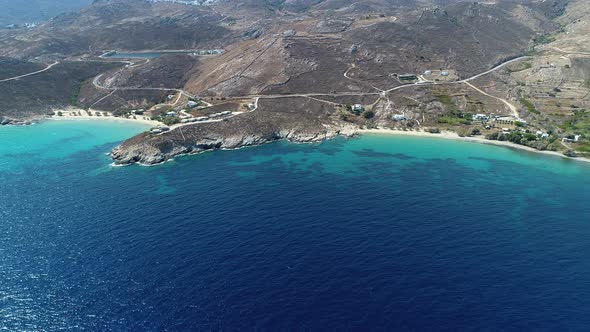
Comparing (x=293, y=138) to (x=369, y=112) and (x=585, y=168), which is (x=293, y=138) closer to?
(x=369, y=112)

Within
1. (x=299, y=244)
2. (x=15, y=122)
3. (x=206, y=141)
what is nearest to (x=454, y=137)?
(x=206, y=141)

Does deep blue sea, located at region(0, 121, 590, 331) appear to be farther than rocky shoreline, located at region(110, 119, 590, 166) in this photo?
No

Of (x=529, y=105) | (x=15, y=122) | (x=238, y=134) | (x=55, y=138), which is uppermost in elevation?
(x=529, y=105)

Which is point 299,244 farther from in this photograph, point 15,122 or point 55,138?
point 15,122

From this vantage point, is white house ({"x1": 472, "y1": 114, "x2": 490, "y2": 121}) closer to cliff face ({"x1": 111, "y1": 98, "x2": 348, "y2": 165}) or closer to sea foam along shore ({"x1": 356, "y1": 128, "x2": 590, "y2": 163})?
sea foam along shore ({"x1": 356, "y1": 128, "x2": 590, "y2": 163})

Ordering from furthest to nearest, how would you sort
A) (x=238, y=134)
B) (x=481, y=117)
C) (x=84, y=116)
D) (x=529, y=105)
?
1. (x=84, y=116)
2. (x=529, y=105)
3. (x=481, y=117)
4. (x=238, y=134)

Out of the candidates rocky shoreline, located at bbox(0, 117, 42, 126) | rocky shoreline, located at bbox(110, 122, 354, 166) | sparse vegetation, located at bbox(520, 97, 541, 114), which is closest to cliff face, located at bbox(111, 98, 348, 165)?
rocky shoreline, located at bbox(110, 122, 354, 166)

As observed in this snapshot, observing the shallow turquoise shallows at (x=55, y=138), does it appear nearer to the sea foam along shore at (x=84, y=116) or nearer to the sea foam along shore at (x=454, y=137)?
the sea foam along shore at (x=84, y=116)

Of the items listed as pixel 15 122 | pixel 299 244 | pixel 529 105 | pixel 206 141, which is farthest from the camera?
pixel 15 122

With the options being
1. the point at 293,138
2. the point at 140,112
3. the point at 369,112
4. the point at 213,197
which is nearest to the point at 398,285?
the point at 213,197
